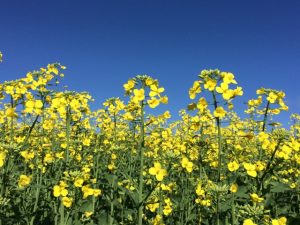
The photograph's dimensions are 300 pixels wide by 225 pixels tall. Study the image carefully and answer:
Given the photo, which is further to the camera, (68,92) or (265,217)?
(68,92)

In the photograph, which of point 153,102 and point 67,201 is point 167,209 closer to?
point 67,201

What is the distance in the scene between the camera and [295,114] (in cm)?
1465

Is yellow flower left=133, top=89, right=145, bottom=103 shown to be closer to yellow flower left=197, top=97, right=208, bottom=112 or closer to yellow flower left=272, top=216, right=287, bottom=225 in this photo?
yellow flower left=197, top=97, right=208, bottom=112

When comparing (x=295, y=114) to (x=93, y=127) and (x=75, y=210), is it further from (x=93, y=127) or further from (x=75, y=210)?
(x=75, y=210)

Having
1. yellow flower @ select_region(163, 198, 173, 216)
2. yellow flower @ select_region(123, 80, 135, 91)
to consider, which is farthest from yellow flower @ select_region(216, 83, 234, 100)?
yellow flower @ select_region(163, 198, 173, 216)

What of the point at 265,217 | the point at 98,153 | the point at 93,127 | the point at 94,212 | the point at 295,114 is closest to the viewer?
the point at 265,217

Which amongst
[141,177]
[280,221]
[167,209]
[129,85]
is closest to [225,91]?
[129,85]

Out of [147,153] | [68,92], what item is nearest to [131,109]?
[68,92]

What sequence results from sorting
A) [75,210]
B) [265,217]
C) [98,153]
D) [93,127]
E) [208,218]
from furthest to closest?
[93,127], [98,153], [208,218], [75,210], [265,217]

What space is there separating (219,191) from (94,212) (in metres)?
3.19

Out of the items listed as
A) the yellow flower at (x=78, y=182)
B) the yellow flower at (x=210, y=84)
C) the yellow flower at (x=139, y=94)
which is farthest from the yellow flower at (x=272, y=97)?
the yellow flower at (x=78, y=182)

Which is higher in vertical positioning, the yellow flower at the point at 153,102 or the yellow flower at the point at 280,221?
the yellow flower at the point at 153,102

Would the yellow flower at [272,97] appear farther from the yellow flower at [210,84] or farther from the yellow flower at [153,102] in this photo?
the yellow flower at [153,102]

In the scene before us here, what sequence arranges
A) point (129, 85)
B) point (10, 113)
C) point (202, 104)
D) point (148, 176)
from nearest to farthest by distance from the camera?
1. point (202, 104)
2. point (129, 85)
3. point (10, 113)
4. point (148, 176)
